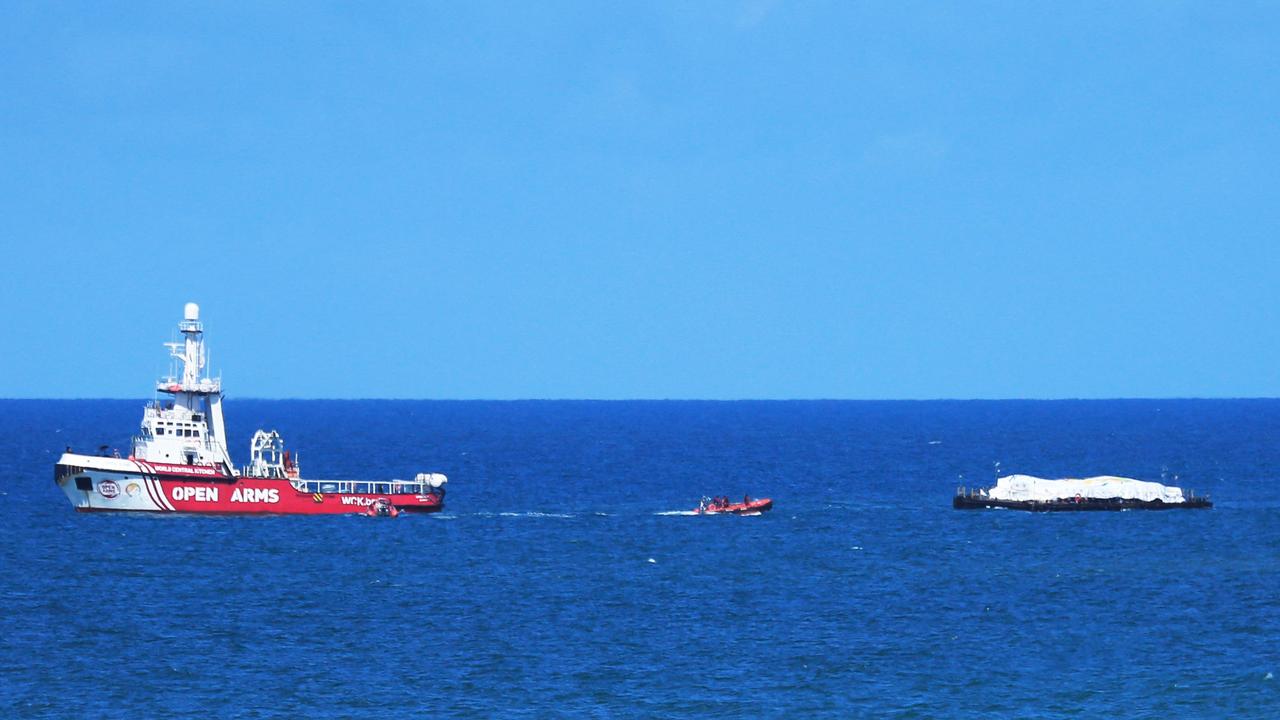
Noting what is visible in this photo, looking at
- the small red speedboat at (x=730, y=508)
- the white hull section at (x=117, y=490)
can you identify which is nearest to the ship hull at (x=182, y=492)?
the white hull section at (x=117, y=490)

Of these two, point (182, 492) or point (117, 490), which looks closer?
point (117, 490)

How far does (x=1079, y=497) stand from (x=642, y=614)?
2490 inches

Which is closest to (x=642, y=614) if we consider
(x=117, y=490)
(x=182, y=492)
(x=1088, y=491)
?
(x=182, y=492)

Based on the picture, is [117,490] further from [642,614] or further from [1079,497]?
[1079,497]

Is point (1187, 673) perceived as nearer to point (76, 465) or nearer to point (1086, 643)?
point (1086, 643)

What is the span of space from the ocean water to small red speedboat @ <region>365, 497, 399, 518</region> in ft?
4.43

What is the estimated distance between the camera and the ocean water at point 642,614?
2429 inches

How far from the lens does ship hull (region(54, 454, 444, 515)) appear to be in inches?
4518

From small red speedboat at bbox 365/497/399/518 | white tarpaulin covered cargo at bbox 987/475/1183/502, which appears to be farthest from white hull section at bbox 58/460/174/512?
white tarpaulin covered cargo at bbox 987/475/1183/502

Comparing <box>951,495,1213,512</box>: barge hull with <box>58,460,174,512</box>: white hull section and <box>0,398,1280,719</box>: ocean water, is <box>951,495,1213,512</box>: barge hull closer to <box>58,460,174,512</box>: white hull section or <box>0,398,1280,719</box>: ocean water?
<box>0,398,1280,719</box>: ocean water

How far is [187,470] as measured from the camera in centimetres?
11538

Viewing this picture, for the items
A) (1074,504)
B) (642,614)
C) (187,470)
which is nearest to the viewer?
(642,614)

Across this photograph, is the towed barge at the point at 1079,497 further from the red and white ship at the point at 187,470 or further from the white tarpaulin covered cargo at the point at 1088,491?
the red and white ship at the point at 187,470

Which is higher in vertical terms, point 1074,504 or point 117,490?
point 117,490
